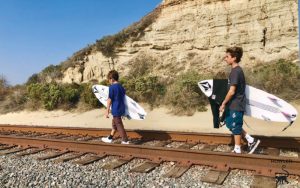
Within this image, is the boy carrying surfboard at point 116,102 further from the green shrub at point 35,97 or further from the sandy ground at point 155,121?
the green shrub at point 35,97

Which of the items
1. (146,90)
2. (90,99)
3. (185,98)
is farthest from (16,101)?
(185,98)

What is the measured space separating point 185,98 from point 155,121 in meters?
1.73

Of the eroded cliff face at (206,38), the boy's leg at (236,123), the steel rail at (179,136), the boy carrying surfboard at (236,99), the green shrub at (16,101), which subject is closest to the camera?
the boy carrying surfboard at (236,99)

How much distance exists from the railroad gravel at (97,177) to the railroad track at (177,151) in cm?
13

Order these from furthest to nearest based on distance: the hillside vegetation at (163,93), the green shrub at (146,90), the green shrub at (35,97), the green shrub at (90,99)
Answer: the green shrub at (35,97) < the green shrub at (90,99) < the green shrub at (146,90) < the hillside vegetation at (163,93)

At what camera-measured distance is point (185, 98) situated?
48.2 ft

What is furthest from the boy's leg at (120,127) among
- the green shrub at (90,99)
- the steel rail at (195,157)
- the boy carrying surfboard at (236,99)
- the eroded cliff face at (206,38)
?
the eroded cliff face at (206,38)

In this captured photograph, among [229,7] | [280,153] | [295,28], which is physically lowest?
[280,153]

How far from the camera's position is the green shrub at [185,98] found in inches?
564

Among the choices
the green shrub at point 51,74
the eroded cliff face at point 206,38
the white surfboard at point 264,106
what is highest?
the eroded cliff face at point 206,38

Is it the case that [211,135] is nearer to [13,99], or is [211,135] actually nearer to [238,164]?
[238,164]

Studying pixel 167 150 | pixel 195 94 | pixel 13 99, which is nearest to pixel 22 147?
pixel 167 150

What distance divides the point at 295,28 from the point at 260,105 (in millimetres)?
14902

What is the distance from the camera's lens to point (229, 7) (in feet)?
74.7
